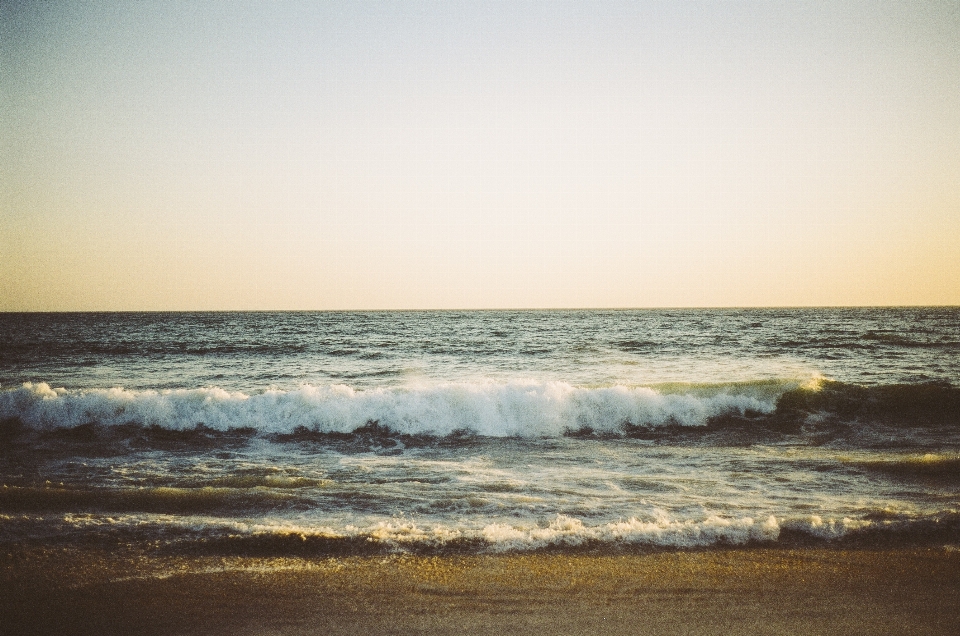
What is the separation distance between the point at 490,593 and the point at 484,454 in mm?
5764

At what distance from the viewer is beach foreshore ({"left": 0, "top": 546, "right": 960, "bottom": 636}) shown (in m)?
3.96

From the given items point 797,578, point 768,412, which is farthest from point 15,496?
point 768,412

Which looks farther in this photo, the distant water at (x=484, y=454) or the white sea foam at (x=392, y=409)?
the white sea foam at (x=392, y=409)

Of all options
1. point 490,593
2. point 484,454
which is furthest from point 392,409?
point 490,593

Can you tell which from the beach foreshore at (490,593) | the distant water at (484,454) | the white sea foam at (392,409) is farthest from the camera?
the white sea foam at (392,409)

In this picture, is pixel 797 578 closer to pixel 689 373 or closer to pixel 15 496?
pixel 15 496

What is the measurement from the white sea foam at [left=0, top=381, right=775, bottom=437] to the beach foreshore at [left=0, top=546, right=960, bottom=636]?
7.10 meters

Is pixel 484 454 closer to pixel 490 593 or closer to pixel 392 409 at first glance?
pixel 392 409

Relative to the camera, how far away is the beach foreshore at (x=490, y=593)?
13.0ft

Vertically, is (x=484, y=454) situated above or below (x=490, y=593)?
below

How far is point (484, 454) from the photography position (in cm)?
1013

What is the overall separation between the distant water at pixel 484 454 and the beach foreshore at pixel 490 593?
0.36 metres

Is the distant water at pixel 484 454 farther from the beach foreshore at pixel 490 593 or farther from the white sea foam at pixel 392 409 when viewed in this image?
the beach foreshore at pixel 490 593

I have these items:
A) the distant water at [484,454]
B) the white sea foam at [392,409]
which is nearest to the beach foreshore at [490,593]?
the distant water at [484,454]
